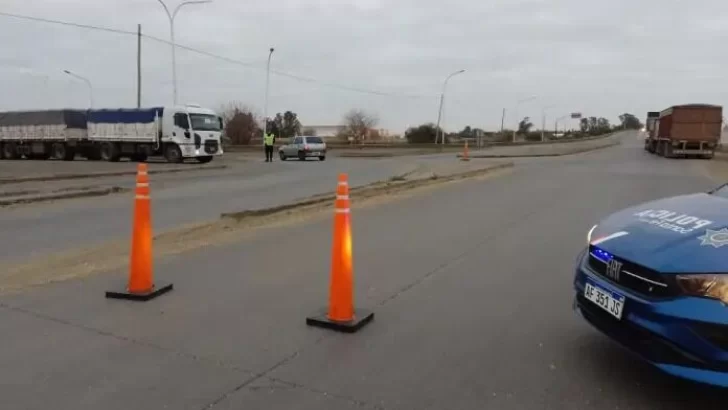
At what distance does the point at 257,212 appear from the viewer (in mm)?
10898

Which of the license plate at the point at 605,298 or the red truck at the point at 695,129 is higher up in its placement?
the red truck at the point at 695,129

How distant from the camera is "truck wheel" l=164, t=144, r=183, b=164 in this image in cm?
3195

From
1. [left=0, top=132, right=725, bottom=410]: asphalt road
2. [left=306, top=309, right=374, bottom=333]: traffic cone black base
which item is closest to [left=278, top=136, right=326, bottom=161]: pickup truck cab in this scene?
[left=0, top=132, right=725, bottom=410]: asphalt road

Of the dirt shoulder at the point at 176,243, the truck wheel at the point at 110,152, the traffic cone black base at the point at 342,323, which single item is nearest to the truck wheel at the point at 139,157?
the truck wheel at the point at 110,152

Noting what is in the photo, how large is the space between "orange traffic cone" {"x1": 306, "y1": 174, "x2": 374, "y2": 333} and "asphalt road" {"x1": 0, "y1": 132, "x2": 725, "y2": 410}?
15cm

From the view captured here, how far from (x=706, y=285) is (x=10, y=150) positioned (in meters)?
46.6

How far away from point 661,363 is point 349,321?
2.22 m

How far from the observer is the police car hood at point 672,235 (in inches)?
123

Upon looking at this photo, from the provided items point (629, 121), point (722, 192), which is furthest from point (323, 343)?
point (629, 121)

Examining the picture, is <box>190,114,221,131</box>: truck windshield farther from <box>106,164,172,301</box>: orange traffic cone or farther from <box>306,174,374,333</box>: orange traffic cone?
<box>306,174,374,333</box>: orange traffic cone

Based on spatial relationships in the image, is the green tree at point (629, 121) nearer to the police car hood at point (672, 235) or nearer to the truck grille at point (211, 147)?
the truck grille at point (211, 147)

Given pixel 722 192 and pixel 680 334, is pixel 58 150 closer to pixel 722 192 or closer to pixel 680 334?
pixel 722 192

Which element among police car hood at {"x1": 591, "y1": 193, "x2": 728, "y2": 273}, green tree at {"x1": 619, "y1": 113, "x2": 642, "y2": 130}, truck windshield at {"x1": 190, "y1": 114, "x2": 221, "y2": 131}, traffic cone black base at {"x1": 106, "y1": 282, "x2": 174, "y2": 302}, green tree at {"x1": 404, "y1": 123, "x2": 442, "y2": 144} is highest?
green tree at {"x1": 619, "y1": 113, "x2": 642, "y2": 130}

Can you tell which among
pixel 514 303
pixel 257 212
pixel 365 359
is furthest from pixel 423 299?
pixel 257 212
